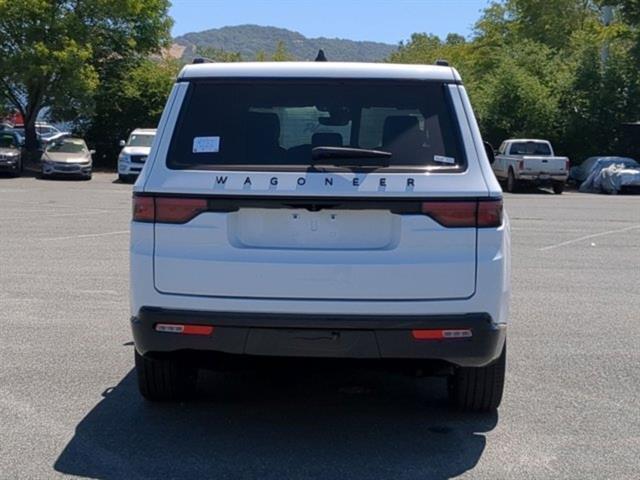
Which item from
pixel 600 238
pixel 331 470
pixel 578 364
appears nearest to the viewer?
pixel 331 470

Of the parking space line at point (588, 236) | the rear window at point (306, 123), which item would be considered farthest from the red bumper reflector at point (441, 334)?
the parking space line at point (588, 236)

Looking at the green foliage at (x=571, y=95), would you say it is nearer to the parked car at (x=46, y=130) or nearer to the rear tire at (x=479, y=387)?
the parked car at (x=46, y=130)

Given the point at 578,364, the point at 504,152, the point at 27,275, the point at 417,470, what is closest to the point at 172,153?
the point at 417,470

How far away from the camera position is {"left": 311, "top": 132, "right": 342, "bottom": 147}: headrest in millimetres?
5188

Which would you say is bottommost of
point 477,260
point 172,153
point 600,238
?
point 600,238

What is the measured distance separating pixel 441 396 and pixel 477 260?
1.66 m

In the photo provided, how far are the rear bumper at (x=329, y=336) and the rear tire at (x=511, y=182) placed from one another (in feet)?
89.0

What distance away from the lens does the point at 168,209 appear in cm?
500

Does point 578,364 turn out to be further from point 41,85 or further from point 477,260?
point 41,85

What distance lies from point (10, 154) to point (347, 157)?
30.4m

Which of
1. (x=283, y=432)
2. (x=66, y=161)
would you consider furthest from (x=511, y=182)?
(x=283, y=432)

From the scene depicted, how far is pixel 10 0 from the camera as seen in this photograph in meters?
34.4

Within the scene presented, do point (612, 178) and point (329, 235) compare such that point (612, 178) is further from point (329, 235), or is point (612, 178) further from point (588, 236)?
point (329, 235)

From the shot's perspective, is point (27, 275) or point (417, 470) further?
point (27, 275)
